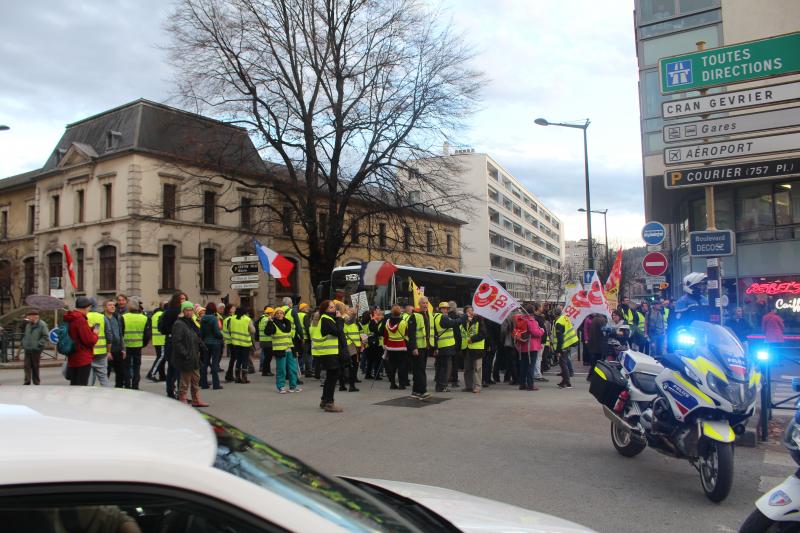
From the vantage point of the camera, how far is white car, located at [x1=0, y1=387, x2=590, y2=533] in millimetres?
1498

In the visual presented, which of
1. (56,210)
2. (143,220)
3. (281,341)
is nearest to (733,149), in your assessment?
(281,341)

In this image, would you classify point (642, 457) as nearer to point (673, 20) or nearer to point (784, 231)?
point (784, 231)

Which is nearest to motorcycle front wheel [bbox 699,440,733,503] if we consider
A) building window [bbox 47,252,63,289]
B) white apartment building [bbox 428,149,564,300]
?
building window [bbox 47,252,63,289]

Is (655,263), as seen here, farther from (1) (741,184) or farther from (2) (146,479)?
(2) (146,479)

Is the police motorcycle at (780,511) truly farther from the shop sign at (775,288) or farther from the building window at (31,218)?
the building window at (31,218)

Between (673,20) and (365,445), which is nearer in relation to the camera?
(365,445)

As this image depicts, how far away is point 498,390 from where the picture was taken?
→ 43.8 feet

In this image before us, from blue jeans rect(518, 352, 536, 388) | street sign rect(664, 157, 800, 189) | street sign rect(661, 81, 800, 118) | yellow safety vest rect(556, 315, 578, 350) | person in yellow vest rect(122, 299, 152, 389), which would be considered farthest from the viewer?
yellow safety vest rect(556, 315, 578, 350)

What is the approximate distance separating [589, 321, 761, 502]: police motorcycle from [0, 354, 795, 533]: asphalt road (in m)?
0.36

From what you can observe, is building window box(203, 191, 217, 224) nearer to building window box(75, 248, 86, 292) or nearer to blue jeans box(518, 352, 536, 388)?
building window box(75, 248, 86, 292)

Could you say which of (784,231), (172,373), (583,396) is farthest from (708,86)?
(784,231)

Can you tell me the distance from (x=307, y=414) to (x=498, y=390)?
474cm

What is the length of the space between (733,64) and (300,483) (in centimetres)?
1015

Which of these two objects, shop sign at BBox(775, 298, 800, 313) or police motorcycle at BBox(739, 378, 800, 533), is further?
shop sign at BBox(775, 298, 800, 313)
